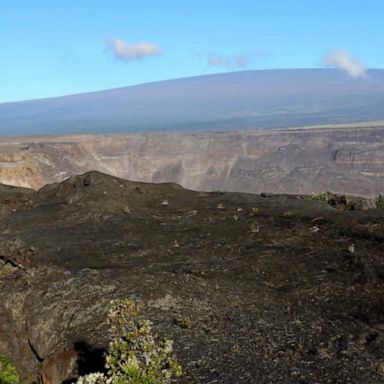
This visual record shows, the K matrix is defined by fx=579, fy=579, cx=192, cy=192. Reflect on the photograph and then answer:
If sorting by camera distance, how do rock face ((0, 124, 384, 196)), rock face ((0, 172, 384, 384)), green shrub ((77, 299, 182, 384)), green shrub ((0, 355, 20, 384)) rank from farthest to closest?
rock face ((0, 124, 384, 196)), green shrub ((0, 355, 20, 384)), rock face ((0, 172, 384, 384)), green shrub ((77, 299, 182, 384))

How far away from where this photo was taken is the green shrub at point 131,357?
11734mm

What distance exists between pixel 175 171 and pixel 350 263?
438 ft

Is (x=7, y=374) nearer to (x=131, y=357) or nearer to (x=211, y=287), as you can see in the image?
(x=211, y=287)

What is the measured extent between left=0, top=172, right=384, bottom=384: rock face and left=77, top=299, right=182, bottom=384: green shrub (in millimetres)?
4638

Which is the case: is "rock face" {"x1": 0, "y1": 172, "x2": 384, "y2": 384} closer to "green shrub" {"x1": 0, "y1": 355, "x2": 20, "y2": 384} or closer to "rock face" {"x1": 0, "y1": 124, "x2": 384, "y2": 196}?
"green shrub" {"x1": 0, "y1": 355, "x2": 20, "y2": 384}

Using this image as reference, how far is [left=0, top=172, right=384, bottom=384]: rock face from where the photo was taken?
1831cm

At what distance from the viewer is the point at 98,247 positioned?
32.5 meters

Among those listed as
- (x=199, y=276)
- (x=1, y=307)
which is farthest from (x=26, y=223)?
(x=199, y=276)

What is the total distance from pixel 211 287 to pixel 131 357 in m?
12.6

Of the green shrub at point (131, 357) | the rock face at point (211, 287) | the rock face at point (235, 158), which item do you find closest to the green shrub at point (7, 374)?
the rock face at point (211, 287)

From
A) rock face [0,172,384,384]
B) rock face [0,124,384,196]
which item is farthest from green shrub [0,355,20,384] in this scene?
rock face [0,124,384,196]

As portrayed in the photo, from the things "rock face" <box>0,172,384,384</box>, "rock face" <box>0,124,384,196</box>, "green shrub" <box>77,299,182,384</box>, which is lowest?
"rock face" <box>0,124,384,196</box>

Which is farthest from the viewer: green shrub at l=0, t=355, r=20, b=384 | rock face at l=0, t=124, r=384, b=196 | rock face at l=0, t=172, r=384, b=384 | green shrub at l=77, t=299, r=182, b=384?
rock face at l=0, t=124, r=384, b=196

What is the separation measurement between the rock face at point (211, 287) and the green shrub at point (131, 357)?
4.64 meters
